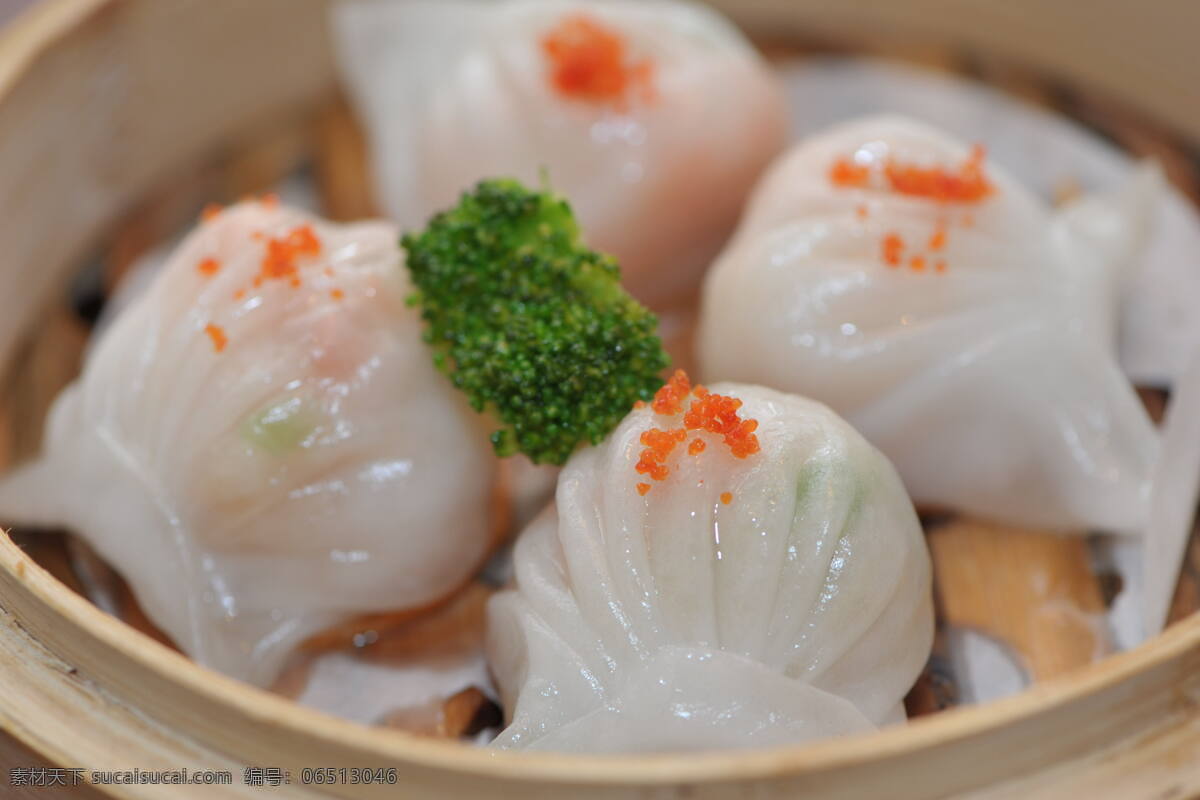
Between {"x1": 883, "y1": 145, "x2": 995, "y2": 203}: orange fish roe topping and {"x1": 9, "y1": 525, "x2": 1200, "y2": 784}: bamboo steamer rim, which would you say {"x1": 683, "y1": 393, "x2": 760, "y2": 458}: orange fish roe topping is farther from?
{"x1": 883, "y1": 145, "x2": 995, "y2": 203}: orange fish roe topping

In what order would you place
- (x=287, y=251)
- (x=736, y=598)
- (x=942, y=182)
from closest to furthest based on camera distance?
(x=736, y=598), (x=287, y=251), (x=942, y=182)

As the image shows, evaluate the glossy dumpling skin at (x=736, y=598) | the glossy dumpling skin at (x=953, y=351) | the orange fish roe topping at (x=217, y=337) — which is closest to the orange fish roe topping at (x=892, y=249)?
the glossy dumpling skin at (x=953, y=351)

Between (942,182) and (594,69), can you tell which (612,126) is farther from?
(942,182)

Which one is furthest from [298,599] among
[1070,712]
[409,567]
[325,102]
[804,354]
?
[325,102]

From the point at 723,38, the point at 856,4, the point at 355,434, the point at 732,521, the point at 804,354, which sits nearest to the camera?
the point at 732,521

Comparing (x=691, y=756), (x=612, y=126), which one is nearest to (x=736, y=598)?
(x=691, y=756)

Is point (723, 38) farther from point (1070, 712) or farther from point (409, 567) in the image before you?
point (1070, 712)

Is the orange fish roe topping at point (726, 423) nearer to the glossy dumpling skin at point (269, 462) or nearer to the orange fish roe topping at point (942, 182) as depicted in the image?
the glossy dumpling skin at point (269, 462)
